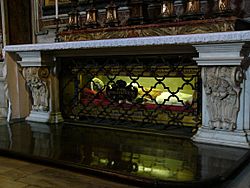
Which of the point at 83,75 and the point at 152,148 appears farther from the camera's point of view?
the point at 83,75

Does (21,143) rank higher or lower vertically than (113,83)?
lower

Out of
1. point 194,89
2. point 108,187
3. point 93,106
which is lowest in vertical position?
point 108,187

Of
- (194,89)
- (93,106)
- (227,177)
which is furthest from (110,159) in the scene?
(93,106)

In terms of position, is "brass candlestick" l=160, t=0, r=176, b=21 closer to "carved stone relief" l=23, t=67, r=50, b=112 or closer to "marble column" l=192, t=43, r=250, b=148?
"marble column" l=192, t=43, r=250, b=148

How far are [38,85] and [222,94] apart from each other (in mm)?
1637

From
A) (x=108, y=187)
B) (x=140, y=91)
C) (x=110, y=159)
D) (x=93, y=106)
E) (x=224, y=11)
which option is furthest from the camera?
(x=93, y=106)

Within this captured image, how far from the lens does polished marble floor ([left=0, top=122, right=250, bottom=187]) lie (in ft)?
4.91

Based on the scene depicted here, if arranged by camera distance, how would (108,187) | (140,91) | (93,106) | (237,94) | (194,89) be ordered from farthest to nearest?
1. (93,106)
2. (140,91)
3. (194,89)
4. (237,94)
5. (108,187)

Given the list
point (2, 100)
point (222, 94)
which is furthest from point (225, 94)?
point (2, 100)

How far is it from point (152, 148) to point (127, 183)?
1.70 ft

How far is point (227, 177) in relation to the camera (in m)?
1.51

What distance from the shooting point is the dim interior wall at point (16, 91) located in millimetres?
3007

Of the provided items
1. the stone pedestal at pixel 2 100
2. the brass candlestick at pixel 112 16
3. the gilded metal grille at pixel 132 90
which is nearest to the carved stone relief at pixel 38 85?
the gilded metal grille at pixel 132 90

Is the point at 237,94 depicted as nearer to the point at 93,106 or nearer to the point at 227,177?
the point at 227,177
